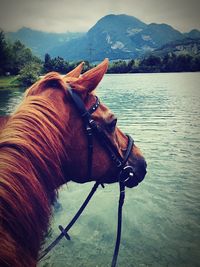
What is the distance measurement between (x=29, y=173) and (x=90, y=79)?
2.49ft

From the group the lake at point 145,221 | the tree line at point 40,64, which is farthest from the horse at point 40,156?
the tree line at point 40,64

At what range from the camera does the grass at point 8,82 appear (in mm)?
50375

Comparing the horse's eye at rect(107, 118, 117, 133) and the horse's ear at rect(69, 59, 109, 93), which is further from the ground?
the horse's ear at rect(69, 59, 109, 93)

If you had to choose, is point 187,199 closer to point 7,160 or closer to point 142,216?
point 142,216

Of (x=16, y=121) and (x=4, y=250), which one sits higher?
(x=16, y=121)

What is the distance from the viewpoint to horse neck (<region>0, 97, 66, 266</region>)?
1.31 meters

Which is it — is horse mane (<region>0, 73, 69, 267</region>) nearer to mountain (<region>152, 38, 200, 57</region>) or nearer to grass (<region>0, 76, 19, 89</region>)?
grass (<region>0, 76, 19, 89</region>)

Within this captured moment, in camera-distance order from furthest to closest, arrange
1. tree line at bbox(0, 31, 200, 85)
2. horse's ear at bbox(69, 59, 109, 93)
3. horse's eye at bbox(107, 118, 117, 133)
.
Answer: tree line at bbox(0, 31, 200, 85) → horse's eye at bbox(107, 118, 117, 133) → horse's ear at bbox(69, 59, 109, 93)

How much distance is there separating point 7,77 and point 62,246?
57.2 meters

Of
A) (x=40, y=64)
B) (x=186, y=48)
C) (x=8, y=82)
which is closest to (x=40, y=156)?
(x=8, y=82)

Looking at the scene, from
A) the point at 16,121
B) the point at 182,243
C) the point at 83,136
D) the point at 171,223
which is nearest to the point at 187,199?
the point at 171,223

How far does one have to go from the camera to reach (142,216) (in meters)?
5.50

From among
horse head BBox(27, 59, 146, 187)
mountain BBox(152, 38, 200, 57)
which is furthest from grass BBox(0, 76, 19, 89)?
horse head BBox(27, 59, 146, 187)

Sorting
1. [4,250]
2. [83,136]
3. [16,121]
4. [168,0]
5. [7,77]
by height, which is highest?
[168,0]
